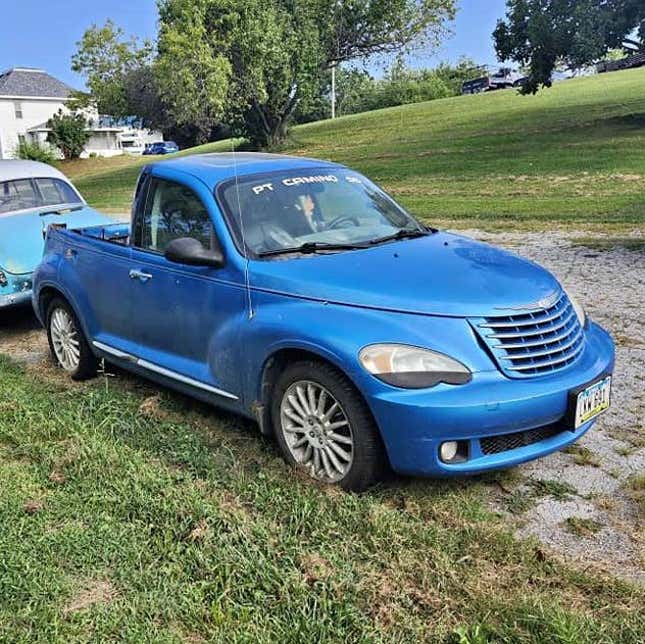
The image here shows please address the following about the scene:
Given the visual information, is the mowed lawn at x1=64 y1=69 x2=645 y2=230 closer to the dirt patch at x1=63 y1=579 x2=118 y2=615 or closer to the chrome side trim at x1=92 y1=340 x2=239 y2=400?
the chrome side trim at x1=92 y1=340 x2=239 y2=400

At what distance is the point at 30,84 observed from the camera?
67500 mm

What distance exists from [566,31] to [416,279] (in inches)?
Result: 837

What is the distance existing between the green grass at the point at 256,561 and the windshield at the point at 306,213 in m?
1.26

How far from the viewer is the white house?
6419cm

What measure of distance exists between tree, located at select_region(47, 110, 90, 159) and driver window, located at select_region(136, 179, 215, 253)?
1742 inches

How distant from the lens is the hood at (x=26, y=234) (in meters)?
7.41

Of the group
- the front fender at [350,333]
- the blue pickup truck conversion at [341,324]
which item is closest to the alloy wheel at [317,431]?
the blue pickup truck conversion at [341,324]

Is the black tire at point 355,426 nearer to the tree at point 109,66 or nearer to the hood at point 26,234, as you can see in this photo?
the hood at point 26,234

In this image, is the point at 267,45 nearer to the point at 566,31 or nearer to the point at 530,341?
the point at 566,31

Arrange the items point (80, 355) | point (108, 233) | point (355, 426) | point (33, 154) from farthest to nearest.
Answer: point (33, 154) → point (108, 233) → point (80, 355) → point (355, 426)

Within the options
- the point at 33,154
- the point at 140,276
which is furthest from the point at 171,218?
the point at 33,154

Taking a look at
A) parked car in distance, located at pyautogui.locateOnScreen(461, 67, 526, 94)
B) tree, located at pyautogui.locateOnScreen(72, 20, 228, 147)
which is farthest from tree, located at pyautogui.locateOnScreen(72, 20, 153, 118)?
parked car in distance, located at pyautogui.locateOnScreen(461, 67, 526, 94)

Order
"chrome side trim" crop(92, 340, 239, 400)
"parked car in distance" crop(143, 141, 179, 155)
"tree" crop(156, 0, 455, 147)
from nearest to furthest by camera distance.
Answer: "chrome side trim" crop(92, 340, 239, 400)
"tree" crop(156, 0, 455, 147)
"parked car in distance" crop(143, 141, 179, 155)

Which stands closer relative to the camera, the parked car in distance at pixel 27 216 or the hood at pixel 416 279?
the hood at pixel 416 279
